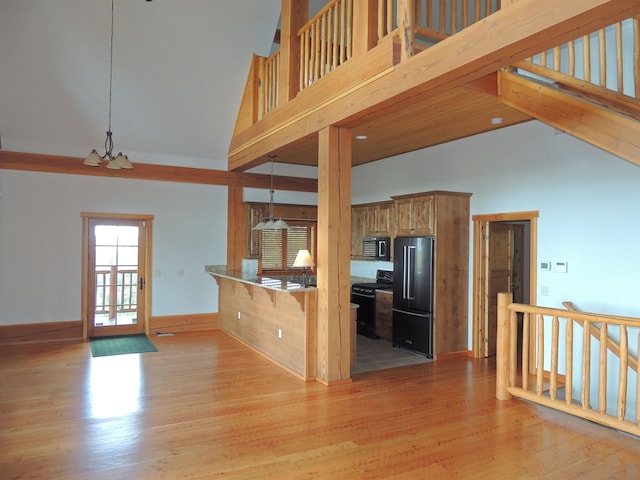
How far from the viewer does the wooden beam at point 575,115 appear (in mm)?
3420

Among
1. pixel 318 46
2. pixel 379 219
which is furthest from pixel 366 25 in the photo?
pixel 379 219

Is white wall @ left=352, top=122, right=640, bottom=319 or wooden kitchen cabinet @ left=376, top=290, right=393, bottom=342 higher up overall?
white wall @ left=352, top=122, right=640, bottom=319

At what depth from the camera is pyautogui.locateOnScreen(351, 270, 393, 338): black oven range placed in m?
7.35

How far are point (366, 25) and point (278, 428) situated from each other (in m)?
3.76

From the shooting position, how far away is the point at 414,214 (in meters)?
6.52

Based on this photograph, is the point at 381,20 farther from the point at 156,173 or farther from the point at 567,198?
the point at 156,173

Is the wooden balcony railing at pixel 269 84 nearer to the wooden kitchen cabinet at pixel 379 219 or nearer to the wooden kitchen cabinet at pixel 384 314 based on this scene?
the wooden kitchen cabinet at pixel 379 219

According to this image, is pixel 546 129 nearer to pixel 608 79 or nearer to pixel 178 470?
pixel 608 79

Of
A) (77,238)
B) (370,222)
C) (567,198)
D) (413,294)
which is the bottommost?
(413,294)

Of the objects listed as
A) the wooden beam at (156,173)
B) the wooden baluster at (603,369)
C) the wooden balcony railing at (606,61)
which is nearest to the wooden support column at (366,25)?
the wooden balcony railing at (606,61)

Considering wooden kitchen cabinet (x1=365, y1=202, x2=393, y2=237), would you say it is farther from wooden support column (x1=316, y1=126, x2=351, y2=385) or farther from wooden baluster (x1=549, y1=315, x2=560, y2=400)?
wooden baluster (x1=549, y1=315, x2=560, y2=400)

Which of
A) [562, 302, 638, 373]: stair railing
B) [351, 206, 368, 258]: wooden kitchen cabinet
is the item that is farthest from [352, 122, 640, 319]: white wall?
[351, 206, 368, 258]: wooden kitchen cabinet

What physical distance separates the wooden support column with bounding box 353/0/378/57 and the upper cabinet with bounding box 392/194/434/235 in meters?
2.54

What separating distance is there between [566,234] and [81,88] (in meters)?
6.75
